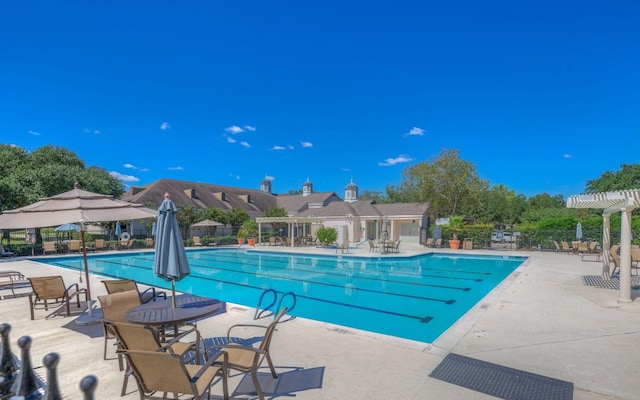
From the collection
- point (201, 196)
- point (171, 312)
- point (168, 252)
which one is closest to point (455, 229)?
point (168, 252)

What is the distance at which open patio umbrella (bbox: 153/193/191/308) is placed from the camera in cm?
462

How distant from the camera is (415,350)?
4801mm

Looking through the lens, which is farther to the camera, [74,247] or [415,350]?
[74,247]

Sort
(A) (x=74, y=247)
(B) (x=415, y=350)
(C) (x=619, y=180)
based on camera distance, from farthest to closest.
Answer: (C) (x=619, y=180) < (A) (x=74, y=247) < (B) (x=415, y=350)

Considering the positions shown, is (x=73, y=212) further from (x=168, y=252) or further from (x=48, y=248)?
(x=48, y=248)

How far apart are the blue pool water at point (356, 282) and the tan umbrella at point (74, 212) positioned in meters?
4.54

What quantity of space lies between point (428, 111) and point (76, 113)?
98.9 ft

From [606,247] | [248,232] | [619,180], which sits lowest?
[248,232]

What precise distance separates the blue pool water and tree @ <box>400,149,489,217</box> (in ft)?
51.1

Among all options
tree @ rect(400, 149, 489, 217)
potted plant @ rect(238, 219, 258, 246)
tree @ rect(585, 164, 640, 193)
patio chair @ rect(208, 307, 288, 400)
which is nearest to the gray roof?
potted plant @ rect(238, 219, 258, 246)

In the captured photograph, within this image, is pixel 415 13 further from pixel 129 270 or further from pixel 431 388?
pixel 129 270

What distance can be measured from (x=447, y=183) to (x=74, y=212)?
34425mm

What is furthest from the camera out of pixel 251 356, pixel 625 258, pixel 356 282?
pixel 356 282

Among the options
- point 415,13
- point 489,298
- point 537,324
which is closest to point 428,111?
point 415,13
